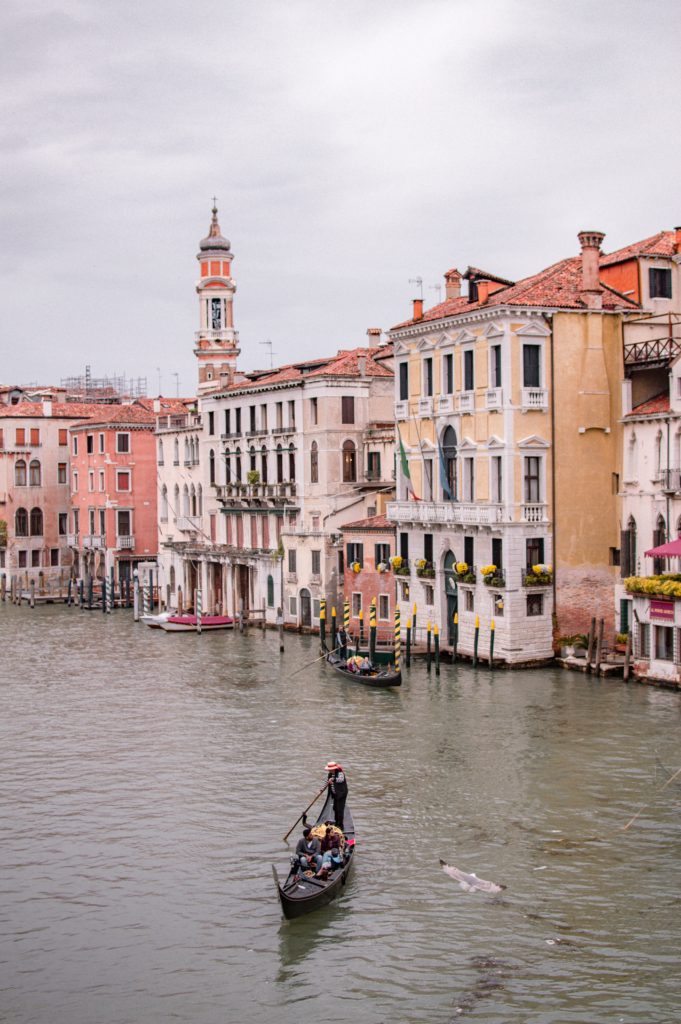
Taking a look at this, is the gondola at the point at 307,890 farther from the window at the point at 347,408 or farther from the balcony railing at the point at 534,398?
the window at the point at 347,408

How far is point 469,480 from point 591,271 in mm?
6616

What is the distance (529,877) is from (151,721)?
561 inches

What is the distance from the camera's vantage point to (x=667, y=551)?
33062 mm

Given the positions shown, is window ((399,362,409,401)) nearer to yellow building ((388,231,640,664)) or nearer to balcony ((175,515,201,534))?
yellow building ((388,231,640,664))

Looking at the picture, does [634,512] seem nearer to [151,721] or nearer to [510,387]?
[510,387]

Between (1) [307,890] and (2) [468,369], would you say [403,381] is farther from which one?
(1) [307,890]

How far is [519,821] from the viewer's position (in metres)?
22.4

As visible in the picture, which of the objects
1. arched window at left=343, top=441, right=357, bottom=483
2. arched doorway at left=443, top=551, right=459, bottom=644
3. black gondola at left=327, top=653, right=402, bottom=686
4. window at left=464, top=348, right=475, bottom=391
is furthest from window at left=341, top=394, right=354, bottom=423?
black gondola at left=327, top=653, right=402, bottom=686

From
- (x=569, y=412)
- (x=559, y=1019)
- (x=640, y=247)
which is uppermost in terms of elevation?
(x=640, y=247)

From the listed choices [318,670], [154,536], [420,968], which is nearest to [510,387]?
[318,670]

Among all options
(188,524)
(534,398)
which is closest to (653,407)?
(534,398)

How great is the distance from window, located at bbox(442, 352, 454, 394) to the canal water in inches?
355

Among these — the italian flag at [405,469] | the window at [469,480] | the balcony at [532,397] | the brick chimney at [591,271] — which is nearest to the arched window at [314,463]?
the italian flag at [405,469]

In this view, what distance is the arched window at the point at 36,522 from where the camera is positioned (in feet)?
235
